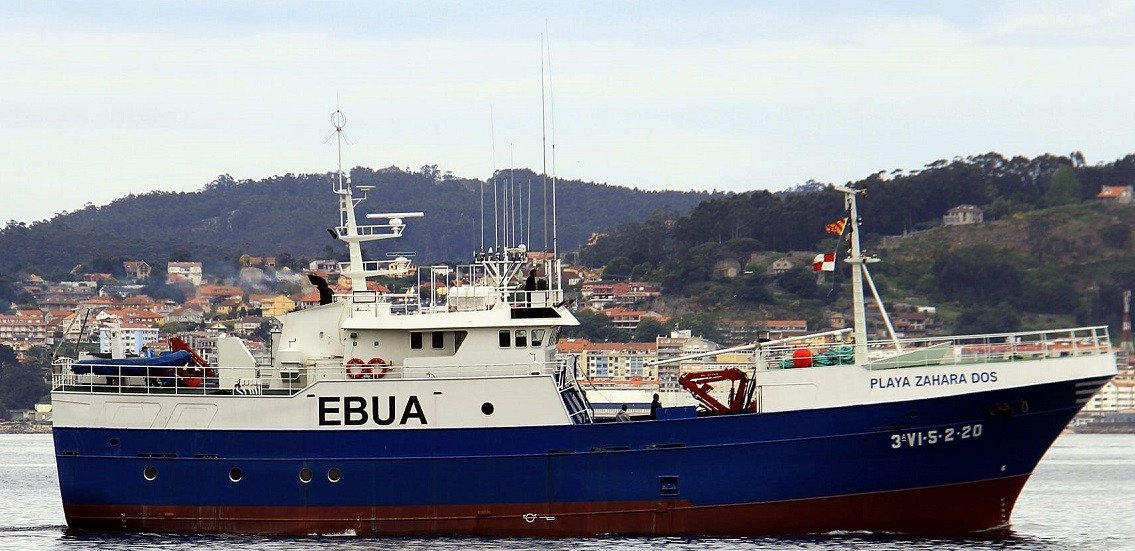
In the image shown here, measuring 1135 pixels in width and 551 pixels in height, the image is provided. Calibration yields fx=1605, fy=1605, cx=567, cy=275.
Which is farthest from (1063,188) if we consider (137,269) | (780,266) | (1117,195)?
(137,269)

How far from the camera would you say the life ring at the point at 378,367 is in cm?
2923

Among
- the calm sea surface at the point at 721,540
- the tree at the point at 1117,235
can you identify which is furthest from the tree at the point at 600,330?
the calm sea surface at the point at 721,540

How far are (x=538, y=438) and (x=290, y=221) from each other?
145m

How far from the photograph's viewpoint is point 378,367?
29.3m

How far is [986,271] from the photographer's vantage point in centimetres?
10350

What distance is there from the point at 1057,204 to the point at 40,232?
91.1 meters

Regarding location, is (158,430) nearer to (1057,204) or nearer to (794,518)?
(794,518)

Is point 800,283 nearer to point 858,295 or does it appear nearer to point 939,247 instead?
point 939,247

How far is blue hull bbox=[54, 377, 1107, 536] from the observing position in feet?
91.6

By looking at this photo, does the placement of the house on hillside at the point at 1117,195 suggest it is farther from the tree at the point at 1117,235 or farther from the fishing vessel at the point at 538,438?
the fishing vessel at the point at 538,438

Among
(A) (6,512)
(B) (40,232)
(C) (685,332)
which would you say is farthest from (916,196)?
(A) (6,512)

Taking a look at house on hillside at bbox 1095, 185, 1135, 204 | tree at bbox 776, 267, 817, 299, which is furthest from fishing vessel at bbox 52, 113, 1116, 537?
house on hillside at bbox 1095, 185, 1135, 204

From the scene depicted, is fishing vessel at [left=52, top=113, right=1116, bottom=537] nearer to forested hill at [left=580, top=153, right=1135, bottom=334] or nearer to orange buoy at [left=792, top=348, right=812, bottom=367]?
orange buoy at [left=792, top=348, right=812, bottom=367]

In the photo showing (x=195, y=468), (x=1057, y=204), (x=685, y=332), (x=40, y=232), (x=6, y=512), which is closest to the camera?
(x=195, y=468)
